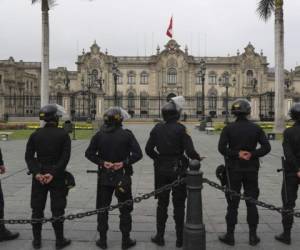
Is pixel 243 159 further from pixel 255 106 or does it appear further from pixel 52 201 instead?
pixel 255 106

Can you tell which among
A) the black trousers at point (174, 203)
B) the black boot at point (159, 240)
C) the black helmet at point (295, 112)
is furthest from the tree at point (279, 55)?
the black boot at point (159, 240)

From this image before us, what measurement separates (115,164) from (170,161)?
0.73 metres

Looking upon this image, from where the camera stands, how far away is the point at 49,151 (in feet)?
16.9

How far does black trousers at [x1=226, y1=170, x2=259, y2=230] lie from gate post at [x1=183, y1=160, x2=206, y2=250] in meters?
0.78

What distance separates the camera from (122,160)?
5.23 metres

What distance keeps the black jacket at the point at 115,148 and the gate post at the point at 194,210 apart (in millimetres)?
872

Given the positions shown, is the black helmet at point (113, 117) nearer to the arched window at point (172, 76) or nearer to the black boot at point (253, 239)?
the black boot at point (253, 239)

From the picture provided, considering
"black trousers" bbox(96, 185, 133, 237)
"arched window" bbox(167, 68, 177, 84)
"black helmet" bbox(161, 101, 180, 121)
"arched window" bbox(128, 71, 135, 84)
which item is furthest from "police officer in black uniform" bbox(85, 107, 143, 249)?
"arched window" bbox(128, 71, 135, 84)

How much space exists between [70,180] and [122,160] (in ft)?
2.34

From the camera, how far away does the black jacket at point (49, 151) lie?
5.10 metres

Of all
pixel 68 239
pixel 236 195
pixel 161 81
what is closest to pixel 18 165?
pixel 68 239

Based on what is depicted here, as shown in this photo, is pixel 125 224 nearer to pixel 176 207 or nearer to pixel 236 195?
pixel 176 207

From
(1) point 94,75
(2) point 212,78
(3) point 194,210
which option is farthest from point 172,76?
(3) point 194,210

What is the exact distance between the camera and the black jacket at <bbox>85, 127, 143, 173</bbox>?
521cm
